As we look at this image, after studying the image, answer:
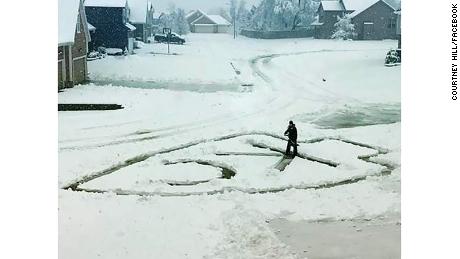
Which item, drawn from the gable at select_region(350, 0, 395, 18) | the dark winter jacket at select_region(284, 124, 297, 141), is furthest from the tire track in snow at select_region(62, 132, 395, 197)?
the gable at select_region(350, 0, 395, 18)

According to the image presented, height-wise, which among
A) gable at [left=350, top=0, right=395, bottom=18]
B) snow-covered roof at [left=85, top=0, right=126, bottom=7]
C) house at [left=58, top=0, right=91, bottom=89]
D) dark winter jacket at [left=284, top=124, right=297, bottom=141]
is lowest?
dark winter jacket at [left=284, top=124, right=297, bottom=141]

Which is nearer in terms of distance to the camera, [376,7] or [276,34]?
[376,7]

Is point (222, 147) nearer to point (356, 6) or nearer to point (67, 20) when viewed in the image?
point (67, 20)

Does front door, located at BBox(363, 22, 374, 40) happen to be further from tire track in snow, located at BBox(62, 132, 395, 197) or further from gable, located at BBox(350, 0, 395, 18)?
tire track in snow, located at BBox(62, 132, 395, 197)

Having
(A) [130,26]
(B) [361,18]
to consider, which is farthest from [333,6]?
(A) [130,26]

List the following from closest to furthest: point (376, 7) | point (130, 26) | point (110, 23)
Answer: point (376, 7) < point (130, 26) < point (110, 23)

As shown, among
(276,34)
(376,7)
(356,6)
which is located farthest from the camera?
(276,34)

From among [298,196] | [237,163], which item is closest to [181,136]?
[237,163]
